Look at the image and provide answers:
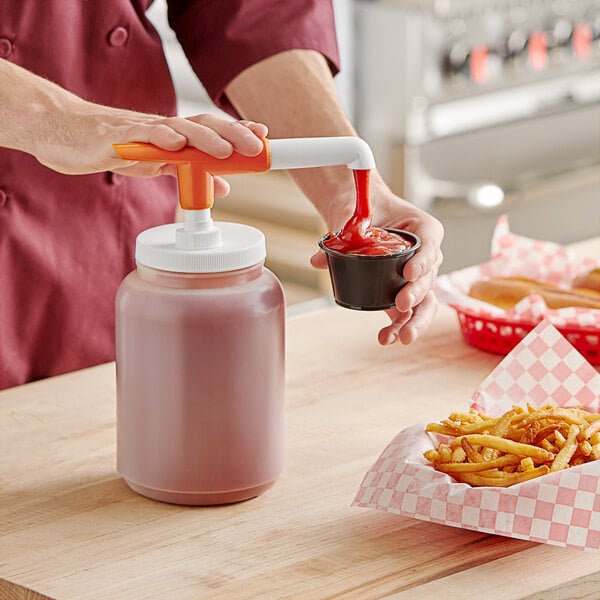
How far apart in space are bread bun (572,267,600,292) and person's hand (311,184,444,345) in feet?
1.33

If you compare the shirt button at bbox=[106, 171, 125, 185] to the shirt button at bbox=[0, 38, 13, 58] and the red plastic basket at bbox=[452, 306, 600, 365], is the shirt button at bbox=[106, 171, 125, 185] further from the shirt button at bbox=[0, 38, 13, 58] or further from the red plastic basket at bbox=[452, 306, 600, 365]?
the red plastic basket at bbox=[452, 306, 600, 365]

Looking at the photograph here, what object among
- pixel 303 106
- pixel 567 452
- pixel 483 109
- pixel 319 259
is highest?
pixel 303 106

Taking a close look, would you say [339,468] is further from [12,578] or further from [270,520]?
[12,578]

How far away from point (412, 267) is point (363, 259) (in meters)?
0.08

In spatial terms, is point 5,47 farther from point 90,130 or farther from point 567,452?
point 567,452

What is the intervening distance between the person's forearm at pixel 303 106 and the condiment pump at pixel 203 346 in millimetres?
317

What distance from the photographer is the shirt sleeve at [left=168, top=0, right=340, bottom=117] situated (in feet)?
5.76

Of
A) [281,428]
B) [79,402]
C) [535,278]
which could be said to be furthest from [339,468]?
[535,278]

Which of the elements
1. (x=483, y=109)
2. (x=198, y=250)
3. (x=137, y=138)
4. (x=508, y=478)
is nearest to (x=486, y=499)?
(x=508, y=478)

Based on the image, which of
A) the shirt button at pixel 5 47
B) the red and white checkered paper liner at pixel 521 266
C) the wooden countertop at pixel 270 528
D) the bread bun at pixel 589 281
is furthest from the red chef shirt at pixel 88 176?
the bread bun at pixel 589 281

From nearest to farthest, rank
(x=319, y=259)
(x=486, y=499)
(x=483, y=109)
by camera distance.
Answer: (x=486, y=499) → (x=319, y=259) → (x=483, y=109)

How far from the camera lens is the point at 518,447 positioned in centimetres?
120

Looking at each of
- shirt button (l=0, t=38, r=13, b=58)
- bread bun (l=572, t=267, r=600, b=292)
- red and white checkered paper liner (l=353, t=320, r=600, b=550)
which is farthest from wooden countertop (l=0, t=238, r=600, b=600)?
shirt button (l=0, t=38, r=13, b=58)

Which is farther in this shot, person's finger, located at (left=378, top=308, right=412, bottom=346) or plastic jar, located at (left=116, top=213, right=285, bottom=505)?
person's finger, located at (left=378, top=308, right=412, bottom=346)
